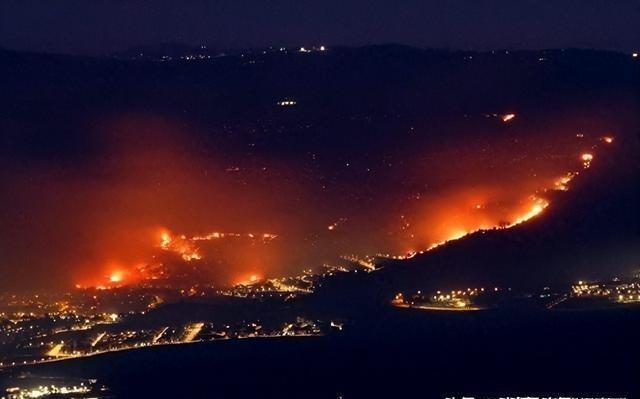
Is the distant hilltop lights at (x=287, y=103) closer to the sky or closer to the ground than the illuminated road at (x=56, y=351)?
closer to the sky

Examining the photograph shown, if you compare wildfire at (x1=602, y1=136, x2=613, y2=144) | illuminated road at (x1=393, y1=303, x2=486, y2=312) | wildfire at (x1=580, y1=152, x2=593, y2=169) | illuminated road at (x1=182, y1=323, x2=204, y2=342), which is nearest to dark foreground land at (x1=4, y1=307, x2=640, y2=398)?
illuminated road at (x1=182, y1=323, x2=204, y2=342)

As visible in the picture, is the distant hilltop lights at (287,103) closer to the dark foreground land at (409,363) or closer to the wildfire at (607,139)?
the wildfire at (607,139)

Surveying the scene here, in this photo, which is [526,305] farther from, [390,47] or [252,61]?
[390,47]

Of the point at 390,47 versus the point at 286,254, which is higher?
the point at 390,47

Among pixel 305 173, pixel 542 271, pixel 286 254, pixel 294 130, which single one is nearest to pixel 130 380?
pixel 542 271

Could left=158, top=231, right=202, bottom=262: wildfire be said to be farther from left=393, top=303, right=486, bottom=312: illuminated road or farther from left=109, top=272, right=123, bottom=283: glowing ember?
left=393, top=303, right=486, bottom=312: illuminated road

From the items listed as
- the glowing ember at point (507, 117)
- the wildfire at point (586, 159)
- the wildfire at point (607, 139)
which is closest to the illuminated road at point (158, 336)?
the wildfire at point (586, 159)

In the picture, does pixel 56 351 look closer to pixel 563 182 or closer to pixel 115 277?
pixel 115 277

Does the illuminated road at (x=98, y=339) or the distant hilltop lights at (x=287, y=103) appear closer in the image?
the illuminated road at (x=98, y=339)
